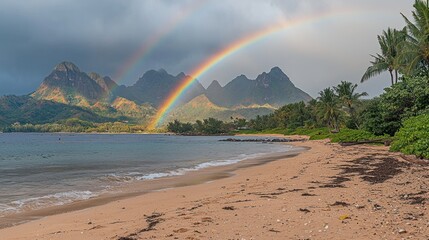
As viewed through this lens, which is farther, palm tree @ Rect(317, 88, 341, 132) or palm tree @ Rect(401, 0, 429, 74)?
palm tree @ Rect(317, 88, 341, 132)

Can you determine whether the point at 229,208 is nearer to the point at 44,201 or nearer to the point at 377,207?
the point at 377,207

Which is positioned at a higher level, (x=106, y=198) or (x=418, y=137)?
(x=418, y=137)

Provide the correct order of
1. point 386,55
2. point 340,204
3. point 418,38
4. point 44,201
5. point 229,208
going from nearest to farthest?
1. point 340,204
2. point 229,208
3. point 44,201
4. point 418,38
5. point 386,55

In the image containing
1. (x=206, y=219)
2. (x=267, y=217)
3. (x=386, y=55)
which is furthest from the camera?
(x=386, y=55)

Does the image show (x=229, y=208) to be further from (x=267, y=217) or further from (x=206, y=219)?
(x=267, y=217)

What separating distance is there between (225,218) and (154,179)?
14.5 metres

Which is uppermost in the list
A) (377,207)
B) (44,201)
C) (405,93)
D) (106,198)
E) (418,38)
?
(418,38)

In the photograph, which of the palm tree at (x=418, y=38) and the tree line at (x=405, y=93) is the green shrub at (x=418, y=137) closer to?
the tree line at (x=405, y=93)

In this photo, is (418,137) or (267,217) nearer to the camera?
(267,217)

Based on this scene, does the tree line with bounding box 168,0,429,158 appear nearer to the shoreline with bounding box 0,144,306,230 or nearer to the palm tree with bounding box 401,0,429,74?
the palm tree with bounding box 401,0,429,74

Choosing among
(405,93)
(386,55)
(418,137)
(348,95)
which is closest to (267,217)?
(418,137)

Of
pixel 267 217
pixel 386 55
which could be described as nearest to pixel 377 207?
pixel 267 217

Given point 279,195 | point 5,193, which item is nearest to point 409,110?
point 279,195

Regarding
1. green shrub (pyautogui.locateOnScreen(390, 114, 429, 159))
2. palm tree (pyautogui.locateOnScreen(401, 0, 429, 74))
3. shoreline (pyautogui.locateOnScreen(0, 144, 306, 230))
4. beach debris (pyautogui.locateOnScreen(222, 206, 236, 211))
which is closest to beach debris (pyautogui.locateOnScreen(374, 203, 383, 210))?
beach debris (pyautogui.locateOnScreen(222, 206, 236, 211))
